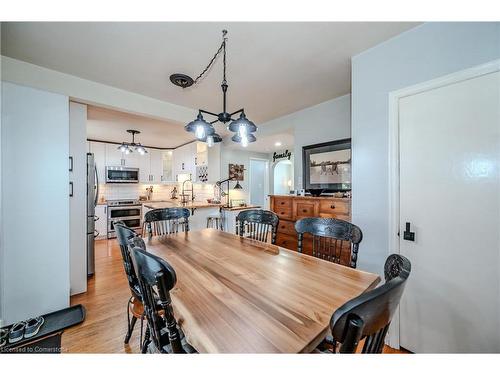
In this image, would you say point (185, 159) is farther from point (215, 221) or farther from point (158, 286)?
point (158, 286)

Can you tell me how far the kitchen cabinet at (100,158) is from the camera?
4.96m

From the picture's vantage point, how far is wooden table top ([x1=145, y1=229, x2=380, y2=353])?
25.4 inches

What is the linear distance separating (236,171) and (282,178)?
2384 mm

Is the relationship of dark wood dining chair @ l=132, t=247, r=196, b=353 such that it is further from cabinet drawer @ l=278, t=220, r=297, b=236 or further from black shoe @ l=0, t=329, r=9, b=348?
cabinet drawer @ l=278, t=220, r=297, b=236

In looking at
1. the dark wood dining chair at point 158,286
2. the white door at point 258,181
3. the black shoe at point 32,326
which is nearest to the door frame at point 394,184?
the dark wood dining chair at point 158,286

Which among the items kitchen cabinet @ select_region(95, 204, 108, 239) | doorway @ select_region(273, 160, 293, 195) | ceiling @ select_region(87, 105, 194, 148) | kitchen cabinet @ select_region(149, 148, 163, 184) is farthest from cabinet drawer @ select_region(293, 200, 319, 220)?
kitchen cabinet @ select_region(95, 204, 108, 239)

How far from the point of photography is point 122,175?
17.5ft

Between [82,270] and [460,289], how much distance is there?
12.2ft

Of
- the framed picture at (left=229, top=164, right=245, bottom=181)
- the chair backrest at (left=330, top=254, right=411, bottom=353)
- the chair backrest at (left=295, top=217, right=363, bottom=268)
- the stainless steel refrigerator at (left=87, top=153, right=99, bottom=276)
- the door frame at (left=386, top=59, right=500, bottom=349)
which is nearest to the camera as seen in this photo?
the chair backrest at (left=330, top=254, right=411, bottom=353)

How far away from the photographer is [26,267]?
1.92 metres

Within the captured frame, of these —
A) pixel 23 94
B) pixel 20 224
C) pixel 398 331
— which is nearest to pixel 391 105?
pixel 398 331

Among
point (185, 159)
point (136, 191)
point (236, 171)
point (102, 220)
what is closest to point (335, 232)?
point (236, 171)

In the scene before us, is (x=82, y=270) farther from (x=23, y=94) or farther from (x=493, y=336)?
(x=493, y=336)

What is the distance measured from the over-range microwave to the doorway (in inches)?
162
